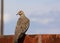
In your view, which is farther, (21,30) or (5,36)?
(21,30)

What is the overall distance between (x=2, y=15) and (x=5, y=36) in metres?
0.86

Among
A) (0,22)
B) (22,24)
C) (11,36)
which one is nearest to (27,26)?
(22,24)

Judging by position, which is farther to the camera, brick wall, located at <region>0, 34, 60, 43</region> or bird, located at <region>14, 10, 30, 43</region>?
bird, located at <region>14, 10, 30, 43</region>

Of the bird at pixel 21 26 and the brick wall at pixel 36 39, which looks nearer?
the brick wall at pixel 36 39

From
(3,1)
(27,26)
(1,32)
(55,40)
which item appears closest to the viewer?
(55,40)

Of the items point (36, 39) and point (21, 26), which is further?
point (21, 26)

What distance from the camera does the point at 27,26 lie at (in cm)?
770

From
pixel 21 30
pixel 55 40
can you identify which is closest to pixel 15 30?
pixel 21 30

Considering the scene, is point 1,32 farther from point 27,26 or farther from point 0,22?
point 27,26

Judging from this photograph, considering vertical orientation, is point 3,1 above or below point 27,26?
above

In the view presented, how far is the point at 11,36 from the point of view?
6.32 metres

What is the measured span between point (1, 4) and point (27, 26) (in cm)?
104

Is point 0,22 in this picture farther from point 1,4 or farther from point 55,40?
point 55,40

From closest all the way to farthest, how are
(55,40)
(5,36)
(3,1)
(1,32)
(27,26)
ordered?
(55,40)
(5,36)
(1,32)
(3,1)
(27,26)
